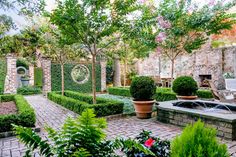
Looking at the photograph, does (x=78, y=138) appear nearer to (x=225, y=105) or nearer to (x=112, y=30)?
(x=225, y=105)

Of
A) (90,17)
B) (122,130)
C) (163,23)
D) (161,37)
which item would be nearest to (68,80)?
(161,37)

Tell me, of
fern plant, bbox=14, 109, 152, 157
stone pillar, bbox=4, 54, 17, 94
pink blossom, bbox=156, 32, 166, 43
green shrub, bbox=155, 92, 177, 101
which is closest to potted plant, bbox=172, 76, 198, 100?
green shrub, bbox=155, 92, 177, 101

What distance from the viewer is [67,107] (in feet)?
22.3

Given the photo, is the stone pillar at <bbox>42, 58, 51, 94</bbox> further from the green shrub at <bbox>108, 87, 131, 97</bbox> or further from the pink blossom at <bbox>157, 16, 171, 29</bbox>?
the pink blossom at <bbox>157, 16, 171, 29</bbox>

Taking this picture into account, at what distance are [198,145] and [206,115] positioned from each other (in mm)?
2942

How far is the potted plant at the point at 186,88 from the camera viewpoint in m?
6.73

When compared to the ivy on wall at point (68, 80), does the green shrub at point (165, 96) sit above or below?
below

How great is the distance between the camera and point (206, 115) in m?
3.89

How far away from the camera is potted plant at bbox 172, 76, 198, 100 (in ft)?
22.1

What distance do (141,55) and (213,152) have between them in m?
11.6

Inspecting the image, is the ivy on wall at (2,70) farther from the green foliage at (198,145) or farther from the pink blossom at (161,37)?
the green foliage at (198,145)

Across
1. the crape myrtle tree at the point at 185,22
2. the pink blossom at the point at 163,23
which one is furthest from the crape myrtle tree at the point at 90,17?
the pink blossom at the point at 163,23

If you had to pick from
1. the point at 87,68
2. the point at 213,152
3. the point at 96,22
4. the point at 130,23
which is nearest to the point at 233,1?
the point at 130,23

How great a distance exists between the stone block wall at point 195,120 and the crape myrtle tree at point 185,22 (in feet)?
9.79
